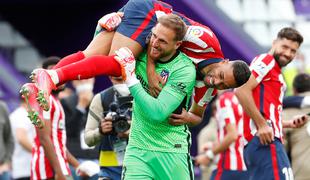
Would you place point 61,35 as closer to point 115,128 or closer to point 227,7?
point 227,7

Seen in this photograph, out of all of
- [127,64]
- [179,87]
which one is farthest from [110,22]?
[179,87]

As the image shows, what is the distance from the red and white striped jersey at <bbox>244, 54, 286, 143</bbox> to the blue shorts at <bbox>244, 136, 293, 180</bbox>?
0.14 metres

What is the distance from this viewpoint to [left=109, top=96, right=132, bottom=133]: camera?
332 inches

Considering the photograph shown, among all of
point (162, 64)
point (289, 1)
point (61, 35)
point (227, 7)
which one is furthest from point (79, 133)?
point (289, 1)

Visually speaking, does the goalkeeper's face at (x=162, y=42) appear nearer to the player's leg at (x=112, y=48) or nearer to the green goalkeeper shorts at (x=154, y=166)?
the player's leg at (x=112, y=48)

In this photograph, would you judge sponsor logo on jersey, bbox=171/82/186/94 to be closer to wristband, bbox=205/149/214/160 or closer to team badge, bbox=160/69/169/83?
team badge, bbox=160/69/169/83

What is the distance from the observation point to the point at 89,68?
7160 millimetres

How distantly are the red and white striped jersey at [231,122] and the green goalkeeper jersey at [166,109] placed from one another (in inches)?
155

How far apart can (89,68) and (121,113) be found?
1414 millimetres

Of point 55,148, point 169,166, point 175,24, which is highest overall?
point 175,24

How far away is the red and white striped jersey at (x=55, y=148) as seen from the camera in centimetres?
930

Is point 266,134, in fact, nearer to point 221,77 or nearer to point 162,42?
point 221,77

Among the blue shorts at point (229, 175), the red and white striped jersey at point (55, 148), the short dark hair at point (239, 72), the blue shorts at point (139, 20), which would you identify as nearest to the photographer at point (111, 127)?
the red and white striped jersey at point (55, 148)

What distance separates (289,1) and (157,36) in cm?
1226
